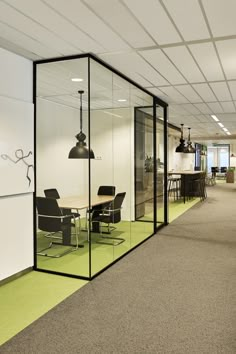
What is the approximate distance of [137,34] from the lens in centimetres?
325

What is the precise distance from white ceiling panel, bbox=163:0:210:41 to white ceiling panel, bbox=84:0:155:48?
36 centimetres

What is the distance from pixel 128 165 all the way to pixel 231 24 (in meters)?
4.36

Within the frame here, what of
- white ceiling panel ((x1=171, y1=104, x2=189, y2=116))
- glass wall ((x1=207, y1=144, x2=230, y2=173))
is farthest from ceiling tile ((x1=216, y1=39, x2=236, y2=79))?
glass wall ((x1=207, y1=144, x2=230, y2=173))

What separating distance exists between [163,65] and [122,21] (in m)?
1.49

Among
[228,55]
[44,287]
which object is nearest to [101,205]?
[44,287]

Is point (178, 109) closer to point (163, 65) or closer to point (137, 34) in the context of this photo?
point (163, 65)

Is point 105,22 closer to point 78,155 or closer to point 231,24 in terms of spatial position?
point 231,24

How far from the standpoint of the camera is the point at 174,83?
5.26 meters

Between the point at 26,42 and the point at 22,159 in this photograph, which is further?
the point at 22,159

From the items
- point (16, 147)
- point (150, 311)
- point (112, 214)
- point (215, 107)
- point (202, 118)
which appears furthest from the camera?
point (202, 118)

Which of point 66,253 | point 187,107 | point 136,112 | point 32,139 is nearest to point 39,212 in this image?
point 66,253

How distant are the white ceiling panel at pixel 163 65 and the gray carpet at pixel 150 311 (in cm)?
276

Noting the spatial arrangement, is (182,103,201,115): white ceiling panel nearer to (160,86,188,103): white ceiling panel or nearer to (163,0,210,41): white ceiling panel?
(160,86,188,103): white ceiling panel

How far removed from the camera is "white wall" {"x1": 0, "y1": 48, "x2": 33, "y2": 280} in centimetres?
372
